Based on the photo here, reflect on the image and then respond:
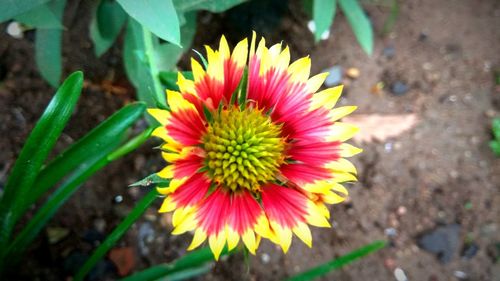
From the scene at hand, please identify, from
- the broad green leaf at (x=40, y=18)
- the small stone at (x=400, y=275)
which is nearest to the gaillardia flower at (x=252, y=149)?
the broad green leaf at (x=40, y=18)

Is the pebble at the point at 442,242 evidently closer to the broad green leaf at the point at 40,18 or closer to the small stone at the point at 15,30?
the broad green leaf at the point at 40,18

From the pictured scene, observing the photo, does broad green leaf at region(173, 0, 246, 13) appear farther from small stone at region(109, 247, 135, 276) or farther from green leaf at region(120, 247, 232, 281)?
small stone at region(109, 247, 135, 276)

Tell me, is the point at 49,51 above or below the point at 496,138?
above

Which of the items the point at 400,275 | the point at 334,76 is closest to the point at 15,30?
the point at 334,76

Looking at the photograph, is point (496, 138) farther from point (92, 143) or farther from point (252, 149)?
point (92, 143)

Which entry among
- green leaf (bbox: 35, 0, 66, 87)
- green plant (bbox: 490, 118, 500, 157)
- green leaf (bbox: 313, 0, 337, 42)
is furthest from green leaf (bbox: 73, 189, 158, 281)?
green plant (bbox: 490, 118, 500, 157)
